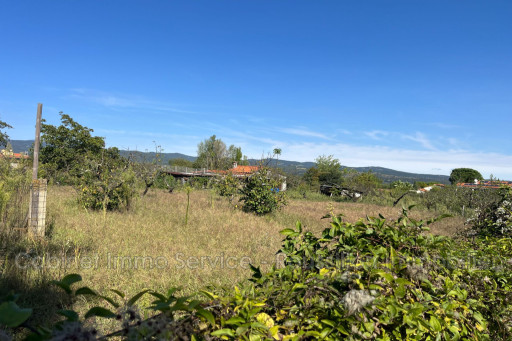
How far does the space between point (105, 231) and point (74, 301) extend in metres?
Answer: 3.38

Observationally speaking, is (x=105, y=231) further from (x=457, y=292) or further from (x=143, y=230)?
→ (x=457, y=292)

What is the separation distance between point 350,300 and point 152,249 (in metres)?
5.15

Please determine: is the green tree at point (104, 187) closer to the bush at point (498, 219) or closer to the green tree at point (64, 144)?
the bush at point (498, 219)

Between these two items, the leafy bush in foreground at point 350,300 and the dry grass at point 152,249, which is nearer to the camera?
the leafy bush in foreground at point 350,300

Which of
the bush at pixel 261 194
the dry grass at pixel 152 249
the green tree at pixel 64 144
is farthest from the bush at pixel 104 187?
the green tree at pixel 64 144

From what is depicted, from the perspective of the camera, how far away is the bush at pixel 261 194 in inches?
444

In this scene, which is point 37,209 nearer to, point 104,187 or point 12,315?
point 104,187

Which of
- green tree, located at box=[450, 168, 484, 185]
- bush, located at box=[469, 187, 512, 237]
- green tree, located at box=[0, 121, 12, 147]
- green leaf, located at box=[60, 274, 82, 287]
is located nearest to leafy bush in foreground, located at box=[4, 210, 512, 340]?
green leaf, located at box=[60, 274, 82, 287]

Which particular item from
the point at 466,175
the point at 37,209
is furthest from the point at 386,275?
the point at 466,175

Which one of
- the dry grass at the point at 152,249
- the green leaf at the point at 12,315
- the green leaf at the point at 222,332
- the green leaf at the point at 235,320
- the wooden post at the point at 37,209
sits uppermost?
the green leaf at the point at 12,315

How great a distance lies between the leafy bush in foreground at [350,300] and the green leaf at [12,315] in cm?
11

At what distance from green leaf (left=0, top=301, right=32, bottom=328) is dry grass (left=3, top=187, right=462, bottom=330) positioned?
6.73 ft

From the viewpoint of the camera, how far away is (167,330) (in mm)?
903

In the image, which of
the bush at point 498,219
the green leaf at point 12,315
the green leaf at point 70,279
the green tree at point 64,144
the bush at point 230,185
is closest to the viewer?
the green leaf at point 12,315
